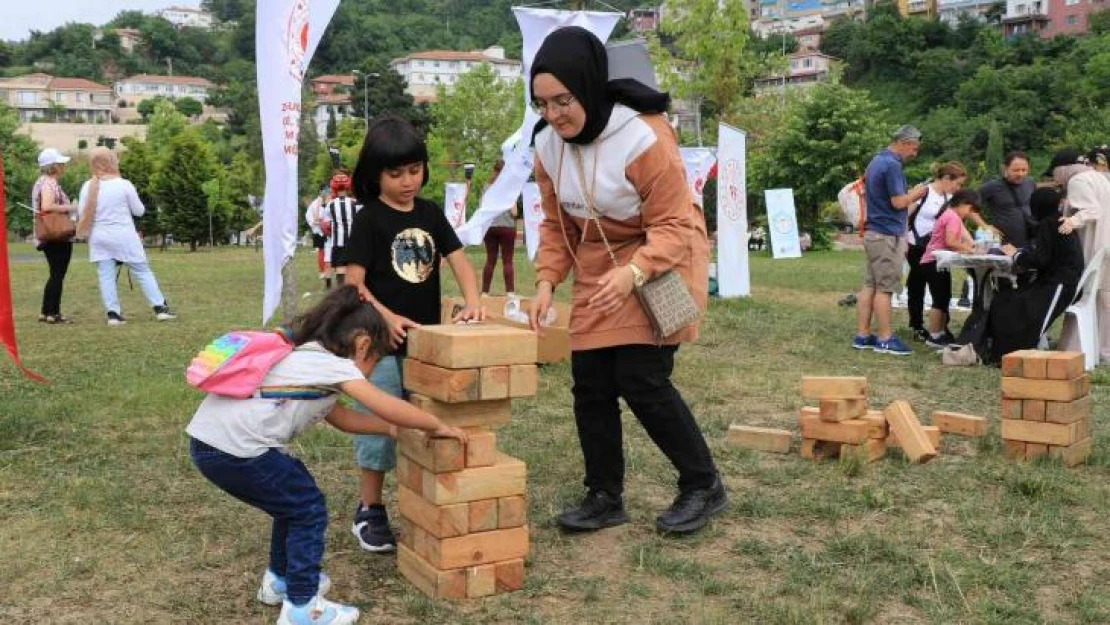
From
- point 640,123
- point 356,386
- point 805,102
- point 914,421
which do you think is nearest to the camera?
point 356,386

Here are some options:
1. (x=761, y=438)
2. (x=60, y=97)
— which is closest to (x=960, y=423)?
(x=761, y=438)

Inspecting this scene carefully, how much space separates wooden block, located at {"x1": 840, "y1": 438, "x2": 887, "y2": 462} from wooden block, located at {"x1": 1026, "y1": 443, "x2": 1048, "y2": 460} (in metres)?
0.67

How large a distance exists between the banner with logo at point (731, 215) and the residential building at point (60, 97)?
139 m

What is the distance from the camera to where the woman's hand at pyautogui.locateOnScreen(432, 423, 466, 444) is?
275cm

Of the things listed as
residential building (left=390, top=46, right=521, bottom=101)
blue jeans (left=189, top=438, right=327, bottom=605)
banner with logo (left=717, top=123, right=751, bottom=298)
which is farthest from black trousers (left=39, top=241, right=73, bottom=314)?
residential building (left=390, top=46, right=521, bottom=101)

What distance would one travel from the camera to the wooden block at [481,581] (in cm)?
A: 286

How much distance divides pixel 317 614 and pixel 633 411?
1313 millimetres

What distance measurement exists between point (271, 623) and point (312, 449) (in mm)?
1889

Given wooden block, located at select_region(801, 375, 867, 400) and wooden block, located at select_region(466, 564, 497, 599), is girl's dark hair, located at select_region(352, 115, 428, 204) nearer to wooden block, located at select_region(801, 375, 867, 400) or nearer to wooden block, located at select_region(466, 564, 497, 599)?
wooden block, located at select_region(466, 564, 497, 599)

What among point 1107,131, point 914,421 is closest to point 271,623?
point 914,421

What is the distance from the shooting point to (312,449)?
4.56 metres

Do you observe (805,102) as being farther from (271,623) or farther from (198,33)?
(198,33)

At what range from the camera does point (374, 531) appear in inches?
129

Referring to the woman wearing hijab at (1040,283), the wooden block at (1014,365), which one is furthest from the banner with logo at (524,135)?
the wooden block at (1014,365)
